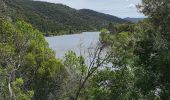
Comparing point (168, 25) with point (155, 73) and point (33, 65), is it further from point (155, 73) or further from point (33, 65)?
point (33, 65)

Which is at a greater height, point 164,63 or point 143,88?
point 164,63

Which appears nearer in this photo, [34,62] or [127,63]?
[127,63]

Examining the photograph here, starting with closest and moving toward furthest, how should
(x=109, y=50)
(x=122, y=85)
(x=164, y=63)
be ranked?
(x=164, y=63), (x=122, y=85), (x=109, y=50)

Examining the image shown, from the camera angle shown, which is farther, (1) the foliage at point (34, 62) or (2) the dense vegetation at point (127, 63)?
(1) the foliage at point (34, 62)

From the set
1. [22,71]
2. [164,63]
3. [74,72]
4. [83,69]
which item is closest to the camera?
[164,63]

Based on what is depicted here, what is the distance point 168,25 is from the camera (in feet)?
90.4

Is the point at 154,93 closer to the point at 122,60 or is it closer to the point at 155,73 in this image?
the point at 155,73

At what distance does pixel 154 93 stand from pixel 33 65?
105ft

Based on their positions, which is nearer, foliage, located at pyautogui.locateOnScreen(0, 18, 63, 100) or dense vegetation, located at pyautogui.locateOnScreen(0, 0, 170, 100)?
dense vegetation, located at pyautogui.locateOnScreen(0, 0, 170, 100)

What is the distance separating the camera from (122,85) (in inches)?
1254

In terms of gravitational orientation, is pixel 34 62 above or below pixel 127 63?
below

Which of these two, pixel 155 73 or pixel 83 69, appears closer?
pixel 155 73

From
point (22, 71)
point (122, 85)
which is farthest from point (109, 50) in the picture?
point (22, 71)

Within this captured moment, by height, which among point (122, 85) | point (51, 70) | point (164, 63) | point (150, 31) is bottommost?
point (51, 70)
